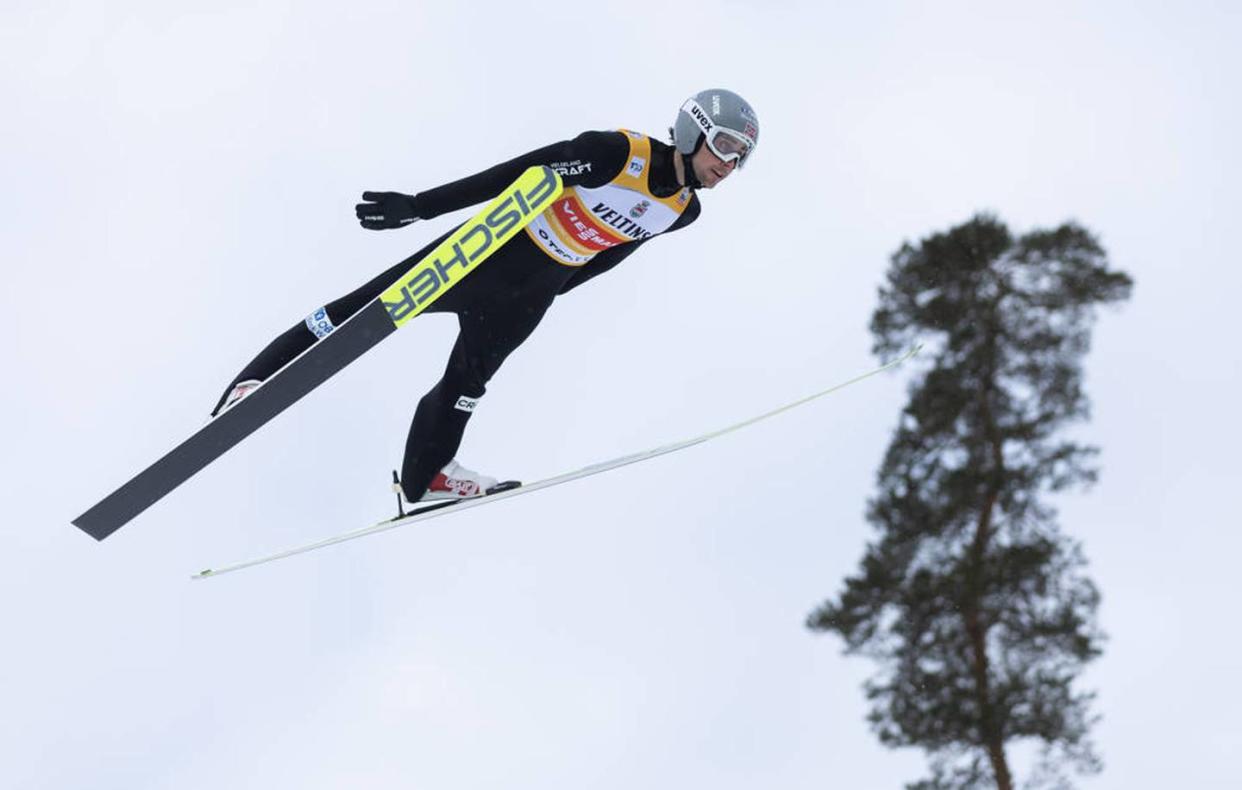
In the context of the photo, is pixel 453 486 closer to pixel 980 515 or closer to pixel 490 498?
pixel 490 498

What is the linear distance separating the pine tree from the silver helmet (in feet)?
42.1

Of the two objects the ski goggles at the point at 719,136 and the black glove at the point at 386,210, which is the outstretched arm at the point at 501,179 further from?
the ski goggles at the point at 719,136

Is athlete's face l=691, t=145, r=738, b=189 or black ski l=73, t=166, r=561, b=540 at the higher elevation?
athlete's face l=691, t=145, r=738, b=189

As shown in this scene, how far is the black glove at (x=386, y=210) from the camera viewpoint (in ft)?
17.6

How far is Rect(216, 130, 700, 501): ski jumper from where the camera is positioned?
583cm

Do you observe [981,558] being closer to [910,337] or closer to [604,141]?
[910,337]

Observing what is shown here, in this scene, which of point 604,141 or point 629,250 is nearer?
point 604,141

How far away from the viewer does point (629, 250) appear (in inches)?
250

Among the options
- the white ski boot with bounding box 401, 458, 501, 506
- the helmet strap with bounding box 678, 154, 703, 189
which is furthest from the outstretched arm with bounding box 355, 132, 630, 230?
the white ski boot with bounding box 401, 458, 501, 506

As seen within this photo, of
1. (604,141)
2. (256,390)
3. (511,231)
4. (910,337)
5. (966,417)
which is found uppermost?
(910,337)

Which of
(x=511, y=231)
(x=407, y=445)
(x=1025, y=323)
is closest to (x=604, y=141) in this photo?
(x=511, y=231)

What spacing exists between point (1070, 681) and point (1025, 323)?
20.1 ft

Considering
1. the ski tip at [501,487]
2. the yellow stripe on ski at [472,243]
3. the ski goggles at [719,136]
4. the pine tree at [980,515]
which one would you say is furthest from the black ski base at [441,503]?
the pine tree at [980,515]

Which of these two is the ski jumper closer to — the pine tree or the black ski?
the black ski
